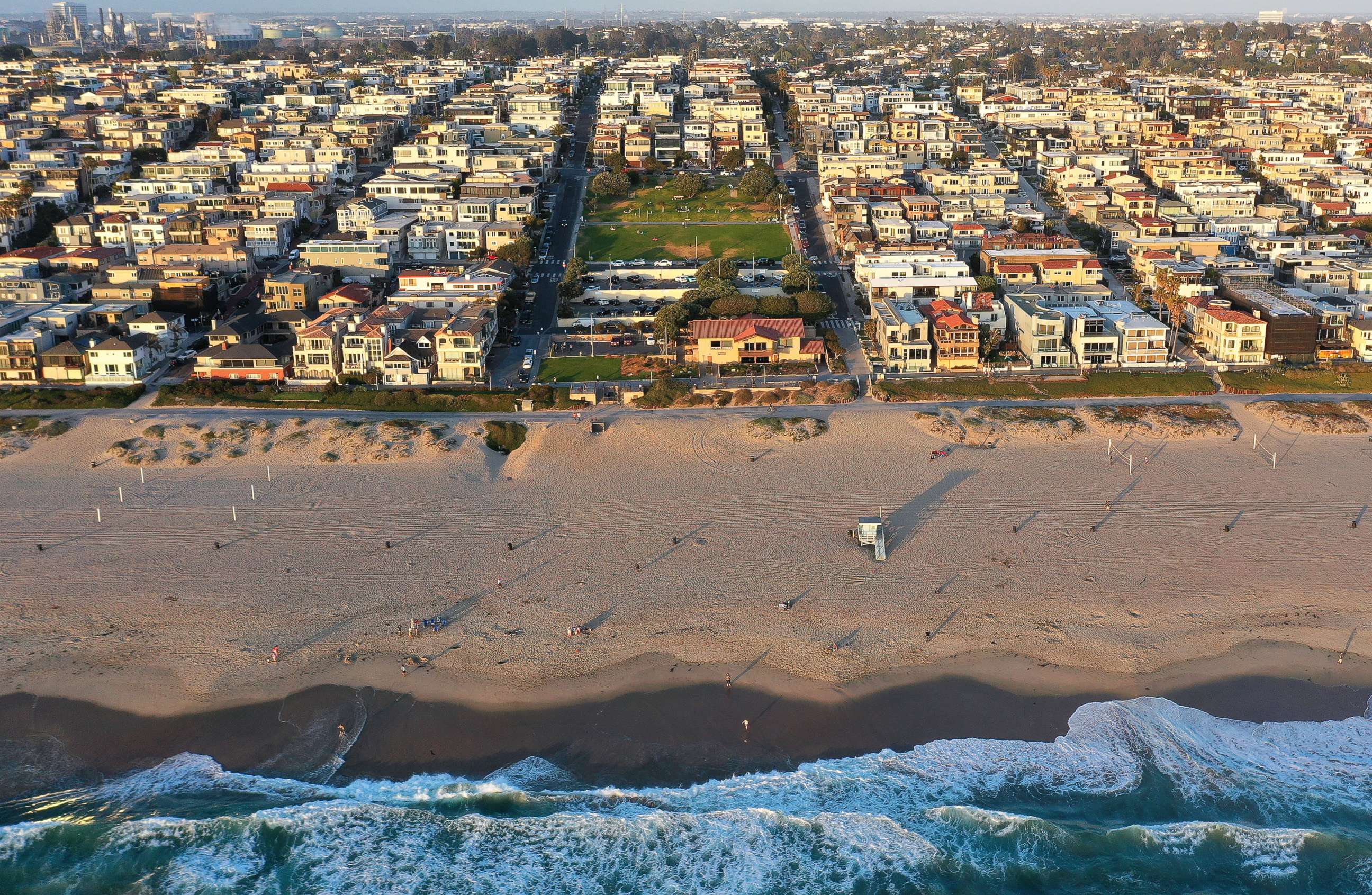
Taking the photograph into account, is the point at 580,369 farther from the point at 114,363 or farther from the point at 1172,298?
the point at 1172,298

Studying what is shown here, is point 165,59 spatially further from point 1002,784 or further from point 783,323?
point 1002,784

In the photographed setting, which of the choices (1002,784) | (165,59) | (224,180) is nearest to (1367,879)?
(1002,784)

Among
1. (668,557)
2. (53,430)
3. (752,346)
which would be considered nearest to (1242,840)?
(668,557)

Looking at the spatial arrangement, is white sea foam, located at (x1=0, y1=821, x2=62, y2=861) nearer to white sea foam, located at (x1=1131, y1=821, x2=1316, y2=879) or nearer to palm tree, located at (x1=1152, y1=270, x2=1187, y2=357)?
white sea foam, located at (x1=1131, y1=821, x2=1316, y2=879)

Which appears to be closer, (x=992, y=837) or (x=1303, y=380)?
(x=992, y=837)

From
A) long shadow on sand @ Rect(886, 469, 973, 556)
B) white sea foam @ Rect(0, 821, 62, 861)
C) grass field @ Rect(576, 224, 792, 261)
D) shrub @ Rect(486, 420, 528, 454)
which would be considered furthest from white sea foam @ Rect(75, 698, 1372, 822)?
Answer: grass field @ Rect(576, 224, 792, 261)

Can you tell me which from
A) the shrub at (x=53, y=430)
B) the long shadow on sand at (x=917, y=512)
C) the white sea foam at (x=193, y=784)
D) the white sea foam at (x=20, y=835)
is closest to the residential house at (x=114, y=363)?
the shrub at (x=53, y=430)

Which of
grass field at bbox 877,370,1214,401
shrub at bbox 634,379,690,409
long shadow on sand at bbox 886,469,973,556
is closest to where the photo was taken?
long shadow on sand at bbox 886,469,973,556
